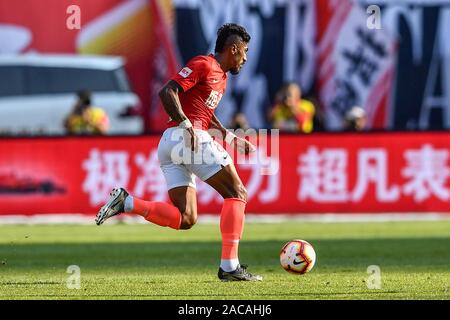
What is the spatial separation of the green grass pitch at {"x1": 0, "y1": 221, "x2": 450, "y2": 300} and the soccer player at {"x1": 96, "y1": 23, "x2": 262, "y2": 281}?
50 centimetres

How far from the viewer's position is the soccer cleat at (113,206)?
12.2 meters

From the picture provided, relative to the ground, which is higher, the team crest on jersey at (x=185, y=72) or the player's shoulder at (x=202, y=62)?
the player's shoulder at (x=202, y=62)

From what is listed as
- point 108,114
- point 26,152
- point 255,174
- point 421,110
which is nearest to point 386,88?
point 421,110

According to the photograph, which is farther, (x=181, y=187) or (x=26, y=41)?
(x=26, y=41)

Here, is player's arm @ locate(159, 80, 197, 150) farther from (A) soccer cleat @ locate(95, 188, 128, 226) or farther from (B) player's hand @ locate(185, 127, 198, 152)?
(A) soccer cleat @ locate(95, 188, 128, 226)

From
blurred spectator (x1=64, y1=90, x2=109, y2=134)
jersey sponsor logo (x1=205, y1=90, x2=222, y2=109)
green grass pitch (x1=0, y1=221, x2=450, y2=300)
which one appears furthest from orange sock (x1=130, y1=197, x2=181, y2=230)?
blurred spectator (x1=64, y1=90, x2=109, y2=134)

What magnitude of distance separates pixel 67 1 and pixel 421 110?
28.4 feet

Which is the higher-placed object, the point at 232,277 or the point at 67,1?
the point at 67,1

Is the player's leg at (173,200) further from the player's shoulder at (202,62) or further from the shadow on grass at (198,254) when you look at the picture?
the shadow on grass at (198,254)

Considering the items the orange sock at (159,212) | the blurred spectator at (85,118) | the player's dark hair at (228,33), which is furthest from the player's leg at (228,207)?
the blurred spectator at (85,118)

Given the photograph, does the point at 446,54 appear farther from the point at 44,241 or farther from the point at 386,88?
the point at 44,241

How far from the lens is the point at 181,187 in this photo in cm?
1249

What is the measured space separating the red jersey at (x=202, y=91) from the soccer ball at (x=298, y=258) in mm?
1424

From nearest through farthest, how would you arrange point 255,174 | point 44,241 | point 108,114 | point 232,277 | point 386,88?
point 232,277 → point 44,241 → point 255,174 → point 108,114 → point 386,88
